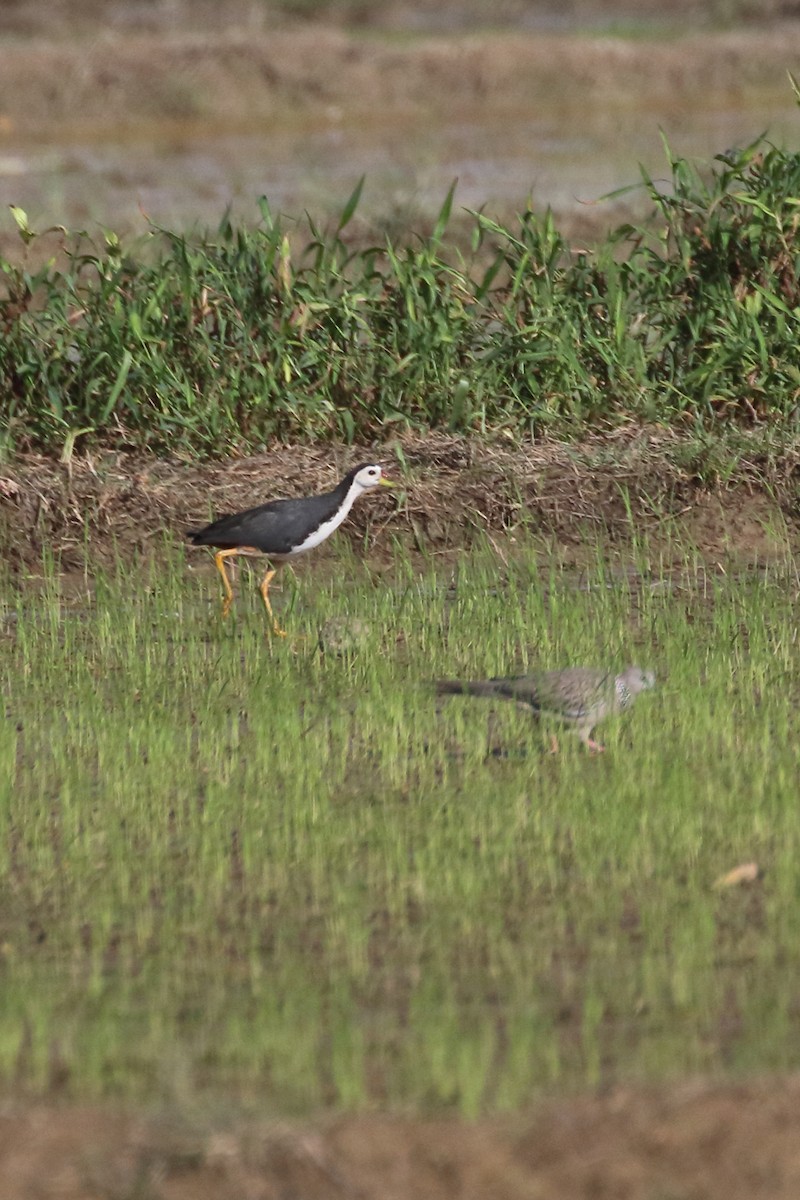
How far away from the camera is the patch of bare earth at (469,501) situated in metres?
7.23

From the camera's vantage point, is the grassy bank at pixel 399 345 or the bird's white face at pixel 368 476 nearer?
the bird's white face at pixel 368 476

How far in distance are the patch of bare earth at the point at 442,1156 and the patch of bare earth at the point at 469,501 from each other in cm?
397

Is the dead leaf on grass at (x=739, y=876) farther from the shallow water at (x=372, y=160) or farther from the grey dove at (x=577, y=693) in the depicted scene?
the shallow water at (x=372, y=160)

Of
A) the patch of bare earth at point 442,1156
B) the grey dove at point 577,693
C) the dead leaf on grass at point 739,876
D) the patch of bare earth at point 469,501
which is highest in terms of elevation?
the patch of bare earth at point 442,1156

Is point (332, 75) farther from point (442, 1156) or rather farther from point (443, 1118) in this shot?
point (442, 1156)

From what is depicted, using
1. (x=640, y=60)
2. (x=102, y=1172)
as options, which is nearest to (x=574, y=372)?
(x=102, y=1172)

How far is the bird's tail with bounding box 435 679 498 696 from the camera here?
5.41 metres

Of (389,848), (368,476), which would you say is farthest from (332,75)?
(389,848)

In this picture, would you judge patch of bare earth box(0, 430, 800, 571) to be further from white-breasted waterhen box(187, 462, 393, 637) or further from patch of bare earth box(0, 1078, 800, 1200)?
patch of bare earth box(0, 1078, 800, 1200)

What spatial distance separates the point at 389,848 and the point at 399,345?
384cm

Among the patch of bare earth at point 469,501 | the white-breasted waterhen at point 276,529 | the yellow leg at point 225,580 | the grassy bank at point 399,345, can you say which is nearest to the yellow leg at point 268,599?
the white-breasted waterhen at point 276,529

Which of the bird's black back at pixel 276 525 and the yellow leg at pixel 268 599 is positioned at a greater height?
the bird's black back at pixel 276 525

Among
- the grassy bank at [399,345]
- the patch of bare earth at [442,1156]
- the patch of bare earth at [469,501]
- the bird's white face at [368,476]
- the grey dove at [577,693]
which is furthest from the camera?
the grassy bank at [399,345]

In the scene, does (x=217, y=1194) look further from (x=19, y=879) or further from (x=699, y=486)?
(x=699, y=486)
